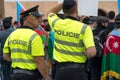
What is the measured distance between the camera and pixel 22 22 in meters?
8.24

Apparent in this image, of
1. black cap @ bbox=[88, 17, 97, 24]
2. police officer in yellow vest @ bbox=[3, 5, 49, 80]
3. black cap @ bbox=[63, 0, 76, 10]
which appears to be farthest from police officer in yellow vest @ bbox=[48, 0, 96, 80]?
black cap @ bbox=[88, 17, 97, 24]

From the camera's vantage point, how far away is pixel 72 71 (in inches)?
305

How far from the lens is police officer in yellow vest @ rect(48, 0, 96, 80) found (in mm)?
7602

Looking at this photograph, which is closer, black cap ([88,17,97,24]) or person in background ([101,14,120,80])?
person in background ([101,14,120,80])

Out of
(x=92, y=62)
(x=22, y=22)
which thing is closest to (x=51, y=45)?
(x=92, y=62)

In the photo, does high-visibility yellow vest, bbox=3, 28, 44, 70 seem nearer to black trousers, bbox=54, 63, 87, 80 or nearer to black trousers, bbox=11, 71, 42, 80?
black trousers, bbox=11, 71, 42, 80

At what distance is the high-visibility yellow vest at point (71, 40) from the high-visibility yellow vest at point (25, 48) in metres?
0.29

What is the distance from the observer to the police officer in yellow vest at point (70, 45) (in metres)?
7.60

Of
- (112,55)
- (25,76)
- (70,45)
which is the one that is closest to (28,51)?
(25,76)

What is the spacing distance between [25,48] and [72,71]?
2.61 ft

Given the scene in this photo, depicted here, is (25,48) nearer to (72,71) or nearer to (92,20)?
(72,71)

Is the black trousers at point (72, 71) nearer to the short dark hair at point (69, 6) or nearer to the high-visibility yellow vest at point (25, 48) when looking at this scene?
the high-visibility yellow vest at point (25, 48)

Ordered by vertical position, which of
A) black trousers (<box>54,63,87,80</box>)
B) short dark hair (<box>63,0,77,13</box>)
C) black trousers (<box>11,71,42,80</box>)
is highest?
short dark hair (<box>63,0,77,13</box>)

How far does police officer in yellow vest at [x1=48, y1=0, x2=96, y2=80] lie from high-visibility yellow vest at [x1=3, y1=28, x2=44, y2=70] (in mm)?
304
